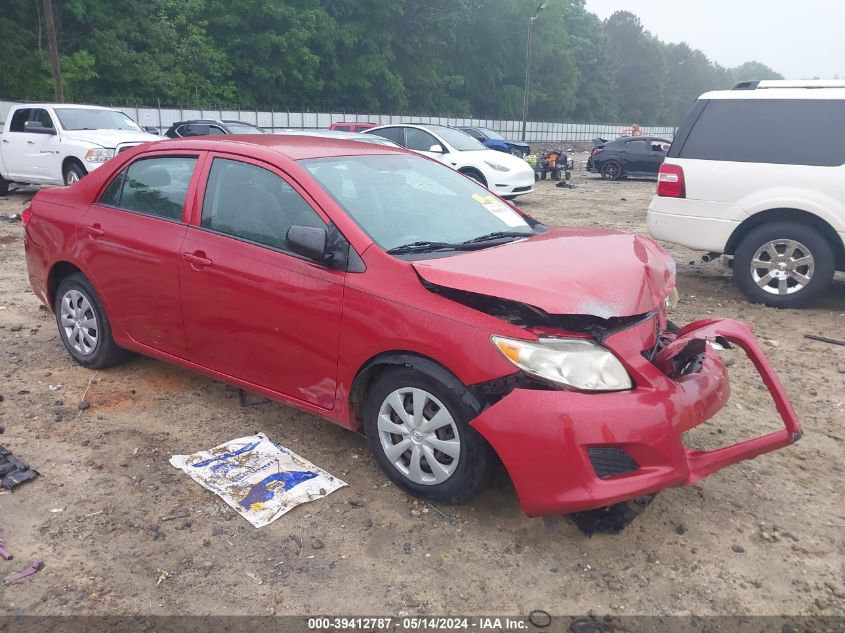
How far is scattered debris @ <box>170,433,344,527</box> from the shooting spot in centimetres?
325


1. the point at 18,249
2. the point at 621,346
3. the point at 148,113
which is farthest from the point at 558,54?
the point at 621,346

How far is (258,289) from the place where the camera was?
357cm

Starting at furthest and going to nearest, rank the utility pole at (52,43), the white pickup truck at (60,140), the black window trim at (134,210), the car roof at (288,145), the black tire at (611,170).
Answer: the black tire at (611,170)
the utility pole at (52,43)
the white pickup truck at (60,140)
the black window trim at (134,210)
the car roof at (288,145)

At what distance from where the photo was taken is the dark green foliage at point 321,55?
34094mm

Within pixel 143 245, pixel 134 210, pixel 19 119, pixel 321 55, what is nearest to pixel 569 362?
pixel 143 245

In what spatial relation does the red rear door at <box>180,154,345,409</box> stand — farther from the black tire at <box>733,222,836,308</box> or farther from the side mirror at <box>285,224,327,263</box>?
the black tire at <box>733,222,836,308</box>

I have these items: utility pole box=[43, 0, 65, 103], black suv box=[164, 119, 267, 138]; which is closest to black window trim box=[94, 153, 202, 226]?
black suv box=[164, 119, 267, 138]

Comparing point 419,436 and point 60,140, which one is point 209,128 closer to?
point 60,140

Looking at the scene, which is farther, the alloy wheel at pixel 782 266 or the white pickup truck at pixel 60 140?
the white pickup truck at pixel 60 140

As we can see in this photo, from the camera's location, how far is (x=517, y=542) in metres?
3.01

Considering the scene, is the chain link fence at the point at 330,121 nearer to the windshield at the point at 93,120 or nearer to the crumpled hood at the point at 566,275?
the windshield at the point at 93,120

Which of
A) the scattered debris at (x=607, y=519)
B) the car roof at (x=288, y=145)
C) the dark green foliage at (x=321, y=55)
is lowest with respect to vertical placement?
the scattered debris at (x=607, y=519)

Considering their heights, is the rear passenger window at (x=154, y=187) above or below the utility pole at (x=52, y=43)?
below

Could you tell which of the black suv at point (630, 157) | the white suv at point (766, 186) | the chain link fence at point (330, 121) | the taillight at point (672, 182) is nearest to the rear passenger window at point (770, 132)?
the white suv at point (766, 186)
